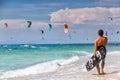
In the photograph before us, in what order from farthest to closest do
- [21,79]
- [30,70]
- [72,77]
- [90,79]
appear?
[30,70], [21,79], [72,77], [90,79]

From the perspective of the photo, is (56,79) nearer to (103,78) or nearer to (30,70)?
(103,78)

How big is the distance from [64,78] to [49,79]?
1.51ft

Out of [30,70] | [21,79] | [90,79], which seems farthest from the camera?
[30,70]

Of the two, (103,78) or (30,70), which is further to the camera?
(30,70)

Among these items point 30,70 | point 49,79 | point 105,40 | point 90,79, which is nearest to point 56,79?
point 49,79

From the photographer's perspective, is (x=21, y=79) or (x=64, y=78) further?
(x=21, y=79)

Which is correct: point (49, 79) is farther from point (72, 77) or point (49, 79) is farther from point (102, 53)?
point (102, 53)

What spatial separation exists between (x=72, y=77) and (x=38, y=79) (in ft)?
3.60

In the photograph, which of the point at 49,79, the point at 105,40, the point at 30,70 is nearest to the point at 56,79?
the point at 49,79

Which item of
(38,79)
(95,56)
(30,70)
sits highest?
(95,56)

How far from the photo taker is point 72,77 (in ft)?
38.0

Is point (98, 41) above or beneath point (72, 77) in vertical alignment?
above

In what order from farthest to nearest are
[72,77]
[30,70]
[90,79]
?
[30,70], [72,77], [90,79]

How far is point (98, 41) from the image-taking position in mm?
11039
